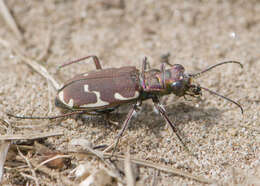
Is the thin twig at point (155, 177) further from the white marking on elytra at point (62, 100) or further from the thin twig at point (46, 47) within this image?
the thin twig at point (46, 47)

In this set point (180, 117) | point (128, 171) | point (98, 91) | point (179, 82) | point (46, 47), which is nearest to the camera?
point (128, 171)

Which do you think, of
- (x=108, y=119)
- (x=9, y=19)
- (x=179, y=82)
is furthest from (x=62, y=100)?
(x=9, y=19)

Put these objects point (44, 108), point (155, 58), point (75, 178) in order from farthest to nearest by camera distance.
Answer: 1. point (155, 58)
2. point (44, 108)
3. point (75, 178)

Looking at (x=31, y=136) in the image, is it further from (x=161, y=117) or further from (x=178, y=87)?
(x=178, y=87)

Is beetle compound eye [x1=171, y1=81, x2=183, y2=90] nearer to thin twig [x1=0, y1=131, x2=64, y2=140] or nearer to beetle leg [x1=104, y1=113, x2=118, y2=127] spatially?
beetle leg [x1=104, y1=113, x2=118, y2=127]

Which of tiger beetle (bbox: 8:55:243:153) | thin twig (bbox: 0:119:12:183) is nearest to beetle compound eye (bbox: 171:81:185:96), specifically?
tiger beetle (bbox: 8:55:243:153)

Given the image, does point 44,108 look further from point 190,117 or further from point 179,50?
point 179,50

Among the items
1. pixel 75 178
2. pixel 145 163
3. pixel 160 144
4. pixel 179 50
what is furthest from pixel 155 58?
pixel 75 178
